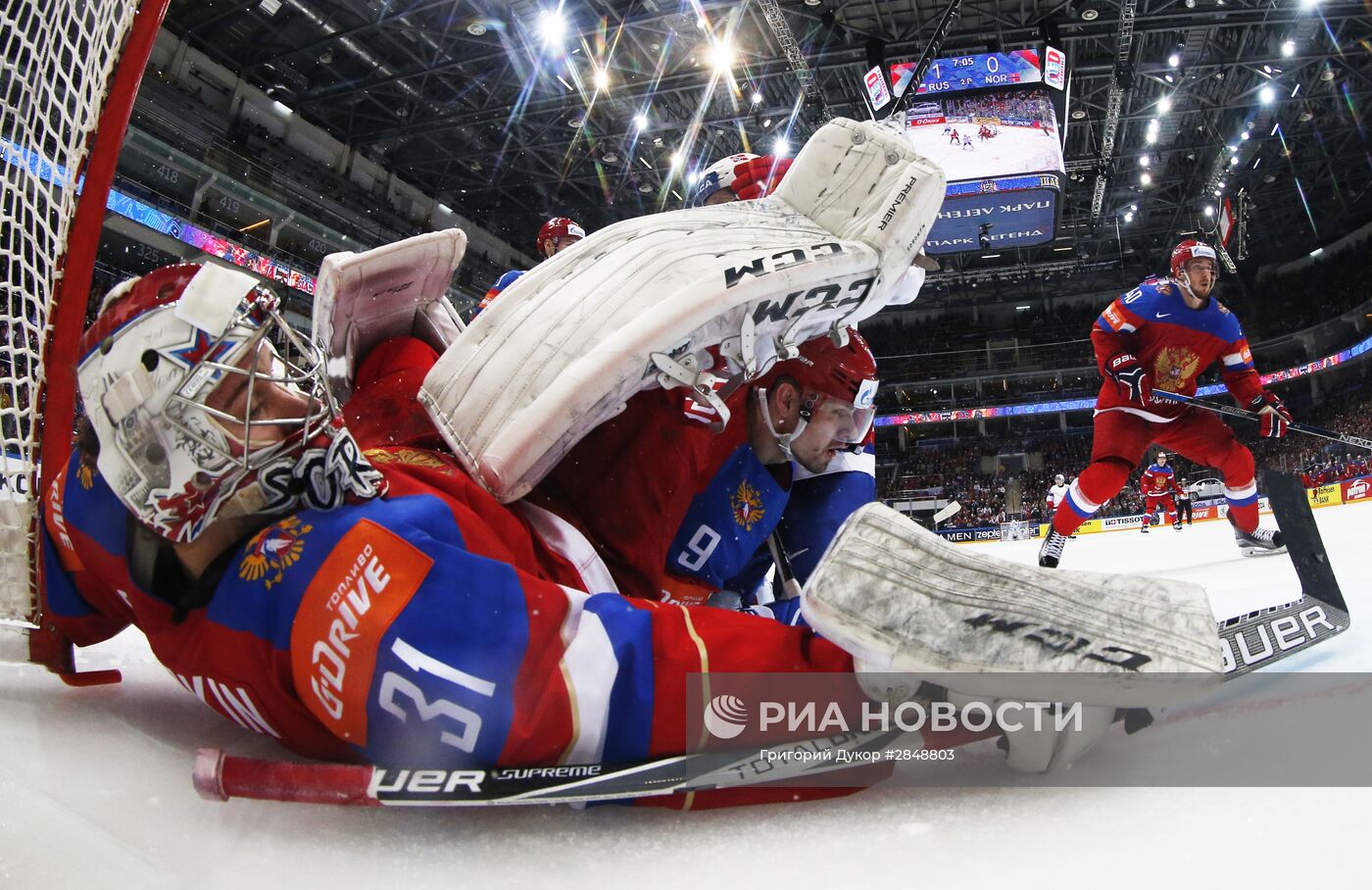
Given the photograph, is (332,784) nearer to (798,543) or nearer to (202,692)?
(202,692)

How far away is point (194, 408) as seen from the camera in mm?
787

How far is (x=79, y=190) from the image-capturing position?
121 cm

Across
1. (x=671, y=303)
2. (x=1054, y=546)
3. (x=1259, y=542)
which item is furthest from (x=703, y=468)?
(x=1259, y=542)

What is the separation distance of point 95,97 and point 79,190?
14 cm

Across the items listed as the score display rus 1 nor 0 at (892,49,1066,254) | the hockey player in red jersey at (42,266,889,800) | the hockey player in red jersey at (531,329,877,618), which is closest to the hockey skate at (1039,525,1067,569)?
the hockey player in red jersey at (531,329,877,618)

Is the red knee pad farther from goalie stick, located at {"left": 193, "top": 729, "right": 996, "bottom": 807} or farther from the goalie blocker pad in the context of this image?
goalie stick, located at {"left": 193, "top": 729, "right": 996, "bottom": 807}

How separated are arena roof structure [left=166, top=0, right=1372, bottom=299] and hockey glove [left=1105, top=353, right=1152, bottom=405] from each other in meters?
6.05

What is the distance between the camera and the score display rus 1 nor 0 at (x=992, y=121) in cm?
812

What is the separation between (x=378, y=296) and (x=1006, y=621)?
116 centimetres

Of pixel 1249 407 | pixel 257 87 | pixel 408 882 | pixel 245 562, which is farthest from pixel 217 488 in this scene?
pixel 257 87

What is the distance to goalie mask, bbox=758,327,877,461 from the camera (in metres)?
1.65

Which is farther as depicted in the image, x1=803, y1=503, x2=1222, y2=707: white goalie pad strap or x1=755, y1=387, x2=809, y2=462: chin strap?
x1=755, y1=387, x2=809, y2=462: chin strap

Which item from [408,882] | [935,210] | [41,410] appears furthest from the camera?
[935,210]

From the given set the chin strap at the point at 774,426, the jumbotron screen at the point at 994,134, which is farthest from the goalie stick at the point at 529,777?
the jumbotron screen at the point at 994,134
